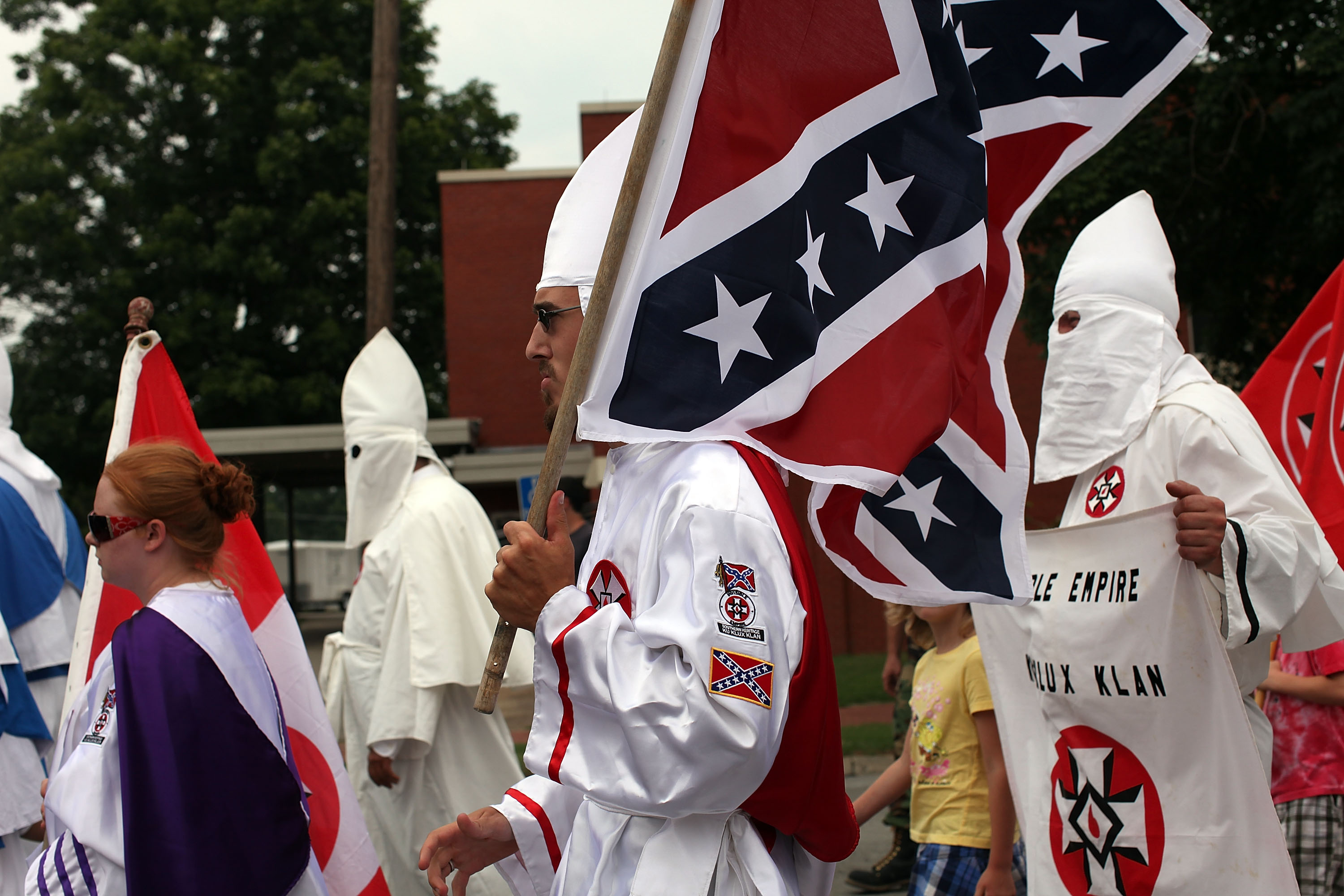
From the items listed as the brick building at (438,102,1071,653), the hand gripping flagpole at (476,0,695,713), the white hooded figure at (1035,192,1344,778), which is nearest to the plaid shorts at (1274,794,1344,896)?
the white hooded figure at (1035,192,1344,778)

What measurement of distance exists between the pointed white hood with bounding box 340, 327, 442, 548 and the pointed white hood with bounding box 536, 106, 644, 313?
3265 millimetres

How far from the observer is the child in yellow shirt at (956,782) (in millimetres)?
4148

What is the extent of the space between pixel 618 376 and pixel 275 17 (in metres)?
27.4

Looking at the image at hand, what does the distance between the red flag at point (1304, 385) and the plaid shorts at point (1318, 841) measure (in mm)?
1130

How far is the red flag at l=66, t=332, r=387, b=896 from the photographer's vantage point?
3.89m

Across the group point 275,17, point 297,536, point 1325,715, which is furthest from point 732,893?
point 297,536

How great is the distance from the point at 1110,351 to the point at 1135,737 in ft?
4.24

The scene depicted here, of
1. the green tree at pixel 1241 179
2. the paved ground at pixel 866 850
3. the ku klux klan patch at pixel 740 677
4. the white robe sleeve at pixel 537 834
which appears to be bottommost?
the paved ground at pixel 866 850

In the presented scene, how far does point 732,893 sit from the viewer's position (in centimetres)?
218

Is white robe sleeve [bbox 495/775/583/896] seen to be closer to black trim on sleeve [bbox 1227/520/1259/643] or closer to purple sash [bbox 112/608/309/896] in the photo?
purple sash [bbox 112/608/309/896]

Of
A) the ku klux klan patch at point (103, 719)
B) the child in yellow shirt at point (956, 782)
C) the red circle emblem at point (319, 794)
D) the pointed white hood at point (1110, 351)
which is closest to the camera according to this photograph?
the ku klux klan patch at point (103, 719)

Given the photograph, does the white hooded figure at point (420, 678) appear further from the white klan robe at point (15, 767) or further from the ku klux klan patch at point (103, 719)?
the ku klux klan patch at point (103, 719)

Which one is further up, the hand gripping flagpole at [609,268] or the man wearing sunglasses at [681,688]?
the hand gripping flagpole at [609,268]

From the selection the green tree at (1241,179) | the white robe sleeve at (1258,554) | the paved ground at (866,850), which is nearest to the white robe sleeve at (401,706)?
the paved ground at (866,850)
